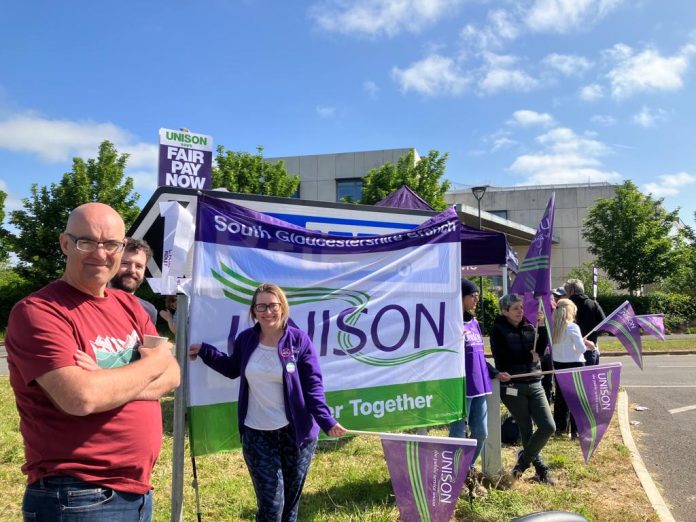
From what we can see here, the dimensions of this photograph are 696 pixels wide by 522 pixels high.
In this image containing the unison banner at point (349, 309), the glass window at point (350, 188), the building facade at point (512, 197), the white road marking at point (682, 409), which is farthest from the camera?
the glass window at point (350, 188)

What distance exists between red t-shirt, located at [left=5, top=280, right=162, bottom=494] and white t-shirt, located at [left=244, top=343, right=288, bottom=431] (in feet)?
3.72

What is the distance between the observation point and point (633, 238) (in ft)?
88.2

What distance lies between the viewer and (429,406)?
443 cm

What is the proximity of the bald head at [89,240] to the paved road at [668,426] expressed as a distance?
4.79 meters

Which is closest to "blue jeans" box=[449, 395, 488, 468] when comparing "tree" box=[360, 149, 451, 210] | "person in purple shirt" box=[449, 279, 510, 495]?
"person in purple shirt" box=[449, 279, 510, 495]

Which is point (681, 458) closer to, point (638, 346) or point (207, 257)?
point (638, 346)

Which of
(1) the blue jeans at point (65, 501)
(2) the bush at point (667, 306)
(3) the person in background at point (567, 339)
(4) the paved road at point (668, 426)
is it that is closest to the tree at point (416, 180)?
(2) the bush at point (667, 306)

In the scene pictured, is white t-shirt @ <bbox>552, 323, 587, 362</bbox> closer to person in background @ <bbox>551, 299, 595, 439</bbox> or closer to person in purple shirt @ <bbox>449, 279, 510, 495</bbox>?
person in background @ <bbox>551, 299, 595, 439</bbox>

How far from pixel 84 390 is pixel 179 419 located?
1.58 metres

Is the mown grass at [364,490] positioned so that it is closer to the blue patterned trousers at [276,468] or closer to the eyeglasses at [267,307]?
the blue patterned trousers at [276,468]

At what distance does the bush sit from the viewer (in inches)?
959

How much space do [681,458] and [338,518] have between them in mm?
4257

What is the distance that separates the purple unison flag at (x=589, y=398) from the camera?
4.77 metres

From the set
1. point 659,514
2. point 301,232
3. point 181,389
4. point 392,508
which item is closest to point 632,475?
point 659,514
